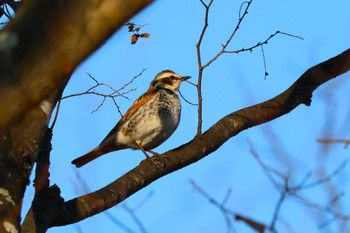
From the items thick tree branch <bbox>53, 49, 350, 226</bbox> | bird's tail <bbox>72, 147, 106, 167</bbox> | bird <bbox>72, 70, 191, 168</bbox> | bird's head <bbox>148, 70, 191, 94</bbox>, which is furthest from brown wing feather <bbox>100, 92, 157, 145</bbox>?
thick tree branch <bbox>53, 49, 350, 226</bbox>

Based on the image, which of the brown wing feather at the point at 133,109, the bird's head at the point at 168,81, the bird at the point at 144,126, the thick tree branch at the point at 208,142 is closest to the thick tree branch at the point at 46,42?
the thick tree branch at the point at 208,142

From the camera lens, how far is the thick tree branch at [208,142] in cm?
517

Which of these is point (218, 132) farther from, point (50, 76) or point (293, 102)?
point (50, 76)

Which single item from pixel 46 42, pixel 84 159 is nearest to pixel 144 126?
pixel 84 159

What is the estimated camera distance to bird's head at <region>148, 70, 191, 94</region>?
10.8m

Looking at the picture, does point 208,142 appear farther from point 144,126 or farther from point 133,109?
point 133,109

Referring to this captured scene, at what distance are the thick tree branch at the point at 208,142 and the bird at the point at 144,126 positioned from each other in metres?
2.94

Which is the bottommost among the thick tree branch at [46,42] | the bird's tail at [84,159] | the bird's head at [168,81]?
the thick tree branch at [46,42]

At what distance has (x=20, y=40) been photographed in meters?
1.97

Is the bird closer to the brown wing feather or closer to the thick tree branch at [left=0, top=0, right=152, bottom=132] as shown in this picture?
the brown wing feather

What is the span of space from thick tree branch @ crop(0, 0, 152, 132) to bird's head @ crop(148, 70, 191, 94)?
8.52 meters

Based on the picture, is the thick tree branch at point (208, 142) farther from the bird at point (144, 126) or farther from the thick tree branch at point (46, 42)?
the thick tree branch at point (46, 42)

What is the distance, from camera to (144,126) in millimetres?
9648

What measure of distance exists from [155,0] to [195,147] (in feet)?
13.8
